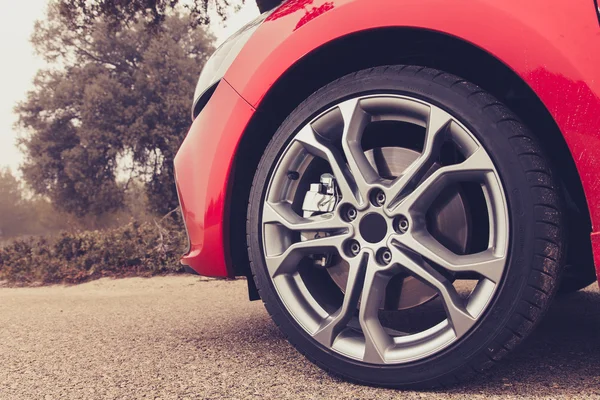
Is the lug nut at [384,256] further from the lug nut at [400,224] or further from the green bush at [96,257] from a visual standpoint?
the green bush at [96,257]

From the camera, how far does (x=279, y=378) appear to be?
1.71m

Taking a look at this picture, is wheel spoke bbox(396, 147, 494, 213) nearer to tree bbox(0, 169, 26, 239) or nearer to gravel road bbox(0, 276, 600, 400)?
gravel road bbox(0, 276, 600, 400)

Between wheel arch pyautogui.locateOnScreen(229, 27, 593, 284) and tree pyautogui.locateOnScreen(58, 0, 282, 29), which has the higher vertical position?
tree pyautogui.locateOnScreen(58, 0, 282, 29)

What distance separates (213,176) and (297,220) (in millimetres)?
414

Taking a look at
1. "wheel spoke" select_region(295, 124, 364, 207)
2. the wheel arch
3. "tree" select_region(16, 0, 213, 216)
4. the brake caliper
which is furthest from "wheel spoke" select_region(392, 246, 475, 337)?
"tree" select_region(16, 0, 213, 216)

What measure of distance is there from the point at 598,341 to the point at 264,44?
1791mm

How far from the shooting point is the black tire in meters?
1.38

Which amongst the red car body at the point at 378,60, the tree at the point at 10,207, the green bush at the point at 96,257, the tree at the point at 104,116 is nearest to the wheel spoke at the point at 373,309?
the red car body at the point at 378,60

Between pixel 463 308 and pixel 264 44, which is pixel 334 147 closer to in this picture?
pixel 264 44

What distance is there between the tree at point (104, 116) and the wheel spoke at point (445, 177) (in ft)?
58.2

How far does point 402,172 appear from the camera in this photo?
1.76 meters

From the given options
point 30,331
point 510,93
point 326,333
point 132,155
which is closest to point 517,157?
point 510,93

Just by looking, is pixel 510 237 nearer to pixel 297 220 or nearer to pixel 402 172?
pixel 402 172

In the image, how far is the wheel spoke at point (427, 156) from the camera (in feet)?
5.01
